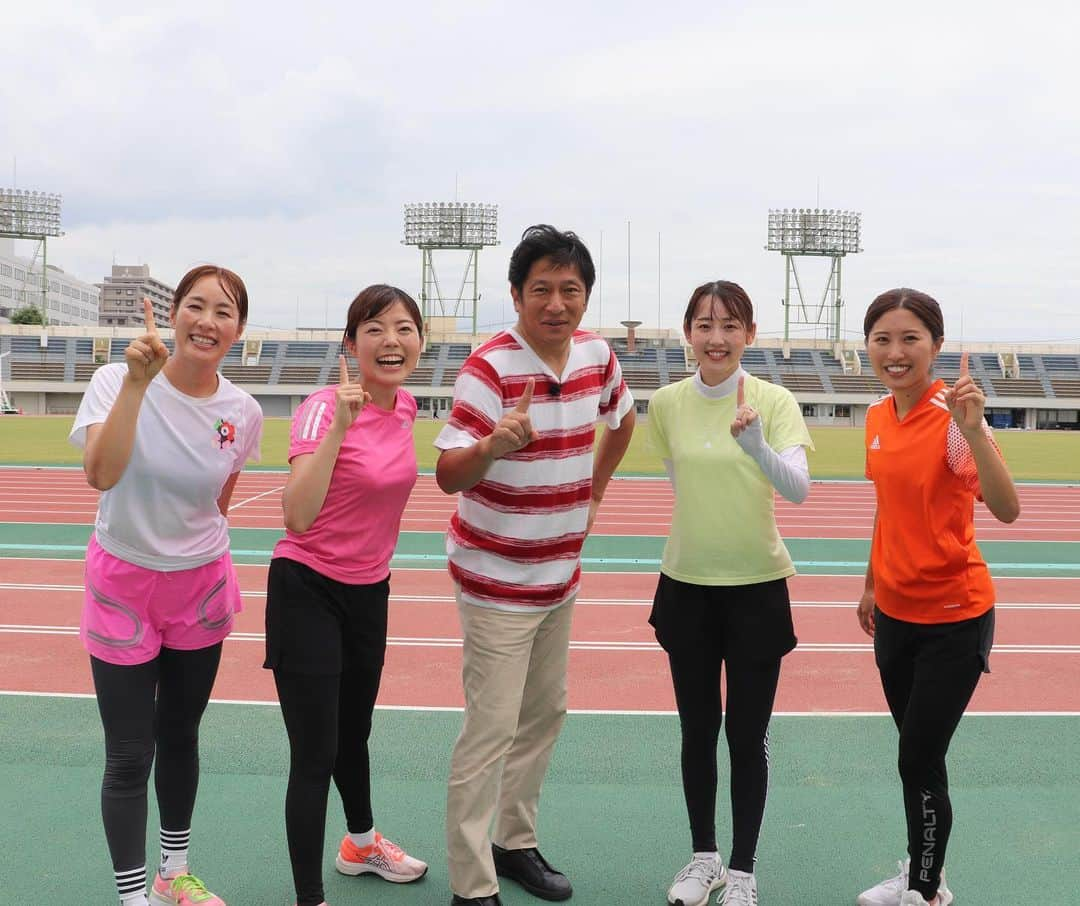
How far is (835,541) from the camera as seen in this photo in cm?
1032

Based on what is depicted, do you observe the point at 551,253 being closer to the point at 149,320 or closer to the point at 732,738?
the point at 149,320

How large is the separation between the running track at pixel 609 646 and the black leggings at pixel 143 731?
194cm

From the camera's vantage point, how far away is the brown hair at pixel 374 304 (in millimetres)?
Result: 2783

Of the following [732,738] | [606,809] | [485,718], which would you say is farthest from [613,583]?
[485,718]

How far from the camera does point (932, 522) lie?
2.70 meters

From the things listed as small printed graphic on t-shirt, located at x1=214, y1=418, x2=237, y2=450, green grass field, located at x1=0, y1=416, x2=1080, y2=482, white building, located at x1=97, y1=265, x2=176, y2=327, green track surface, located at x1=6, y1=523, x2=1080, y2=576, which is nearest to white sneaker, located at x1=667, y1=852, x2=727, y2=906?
small printed graphic on t-shirt, located at x1=214, y1=418, x2=237, y2=450

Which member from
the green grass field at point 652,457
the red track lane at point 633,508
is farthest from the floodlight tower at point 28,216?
the red track lane at point 633,508

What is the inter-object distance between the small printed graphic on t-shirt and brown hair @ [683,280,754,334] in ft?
4.57

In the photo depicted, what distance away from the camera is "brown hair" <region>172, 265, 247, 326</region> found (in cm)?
266

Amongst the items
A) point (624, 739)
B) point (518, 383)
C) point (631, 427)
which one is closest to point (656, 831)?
point (624, 739)

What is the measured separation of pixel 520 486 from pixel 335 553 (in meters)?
0.54

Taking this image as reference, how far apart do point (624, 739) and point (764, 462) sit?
1889 millimetres

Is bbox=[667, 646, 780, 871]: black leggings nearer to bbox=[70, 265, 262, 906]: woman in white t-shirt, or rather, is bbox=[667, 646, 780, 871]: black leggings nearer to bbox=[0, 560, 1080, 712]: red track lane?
bbox=[70, 265, 262, 906]: woman in white t-shirt

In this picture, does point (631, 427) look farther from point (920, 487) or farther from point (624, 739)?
point (624, 739)
